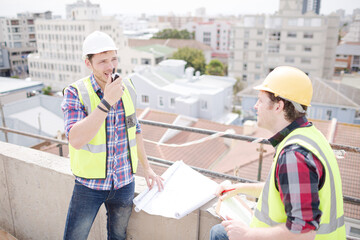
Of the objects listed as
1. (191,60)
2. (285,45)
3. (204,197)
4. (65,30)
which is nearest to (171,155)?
(204,197)

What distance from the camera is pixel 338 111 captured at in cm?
2866

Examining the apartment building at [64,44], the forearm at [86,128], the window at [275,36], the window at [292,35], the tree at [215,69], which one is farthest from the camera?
the tree at [215,69]

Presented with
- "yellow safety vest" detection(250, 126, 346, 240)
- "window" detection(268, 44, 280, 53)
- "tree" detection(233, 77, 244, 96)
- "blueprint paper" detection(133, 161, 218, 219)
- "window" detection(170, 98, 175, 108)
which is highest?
"yellow safety vest" detection(250, 126, 346, 240)

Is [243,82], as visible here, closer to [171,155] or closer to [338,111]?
[338,111]

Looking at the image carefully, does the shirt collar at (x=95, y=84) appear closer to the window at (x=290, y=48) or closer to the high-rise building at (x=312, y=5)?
the window at (x=290, y=48)

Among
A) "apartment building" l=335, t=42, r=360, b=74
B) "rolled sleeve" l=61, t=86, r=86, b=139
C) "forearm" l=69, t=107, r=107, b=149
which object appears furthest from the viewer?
"apartment building" l=335, t=42, r=360, b=74

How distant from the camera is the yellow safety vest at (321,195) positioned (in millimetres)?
1508

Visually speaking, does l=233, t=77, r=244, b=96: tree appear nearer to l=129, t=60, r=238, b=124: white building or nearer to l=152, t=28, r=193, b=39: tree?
l=129, t=60, r=238, b=124: white building

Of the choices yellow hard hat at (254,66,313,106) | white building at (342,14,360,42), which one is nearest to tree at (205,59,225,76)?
white building at (342,14,360,42)

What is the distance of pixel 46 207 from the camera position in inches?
129

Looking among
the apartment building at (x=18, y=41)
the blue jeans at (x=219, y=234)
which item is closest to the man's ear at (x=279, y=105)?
the blue jeans at (x=219, y=234)

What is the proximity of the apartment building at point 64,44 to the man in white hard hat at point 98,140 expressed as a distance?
185 ft

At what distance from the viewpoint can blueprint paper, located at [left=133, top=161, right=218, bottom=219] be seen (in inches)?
97.0

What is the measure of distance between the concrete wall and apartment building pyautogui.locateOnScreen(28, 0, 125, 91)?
55.2 metres
